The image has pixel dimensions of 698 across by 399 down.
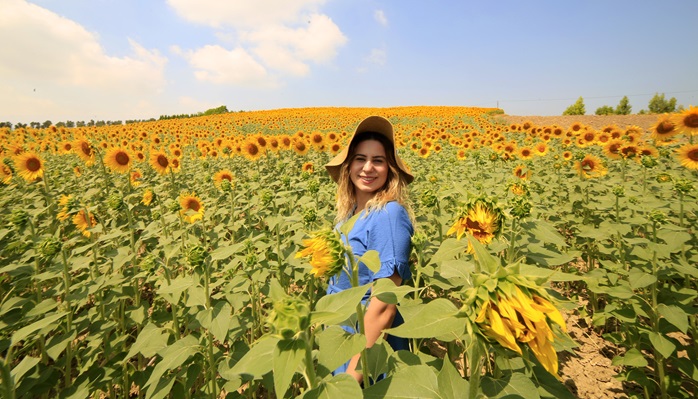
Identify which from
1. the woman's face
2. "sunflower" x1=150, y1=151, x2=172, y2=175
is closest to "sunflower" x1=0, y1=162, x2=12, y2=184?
"sunflower" x1=150, y1=151, x2=172, y2=175

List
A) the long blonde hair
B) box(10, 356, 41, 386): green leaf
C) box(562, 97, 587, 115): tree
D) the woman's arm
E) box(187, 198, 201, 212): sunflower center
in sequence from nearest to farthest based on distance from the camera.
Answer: box(10, 356, 41, 386): green leaf
the woman's arm
the long blonde hair
box(187, 198, 201, 212): sunflower center
box(562, 97, 587, 115): tree

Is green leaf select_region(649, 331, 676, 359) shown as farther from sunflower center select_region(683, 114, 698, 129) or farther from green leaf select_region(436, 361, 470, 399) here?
sunflower center select_region(683, 114, 698, 129)

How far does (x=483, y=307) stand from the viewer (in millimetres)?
652

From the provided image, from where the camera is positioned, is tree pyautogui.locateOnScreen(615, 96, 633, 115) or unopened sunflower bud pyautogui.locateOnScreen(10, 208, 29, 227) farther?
tree pyautogui.locateOnScreen(615, 96, 633, 115)

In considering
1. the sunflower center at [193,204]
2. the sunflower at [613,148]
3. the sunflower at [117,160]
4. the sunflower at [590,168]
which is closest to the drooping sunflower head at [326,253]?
the sunflower center at [193,204]

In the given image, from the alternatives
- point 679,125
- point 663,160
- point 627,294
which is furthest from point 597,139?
point 627,294

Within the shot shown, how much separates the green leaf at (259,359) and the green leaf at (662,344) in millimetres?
2598

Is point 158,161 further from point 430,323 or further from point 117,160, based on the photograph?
point 430,323

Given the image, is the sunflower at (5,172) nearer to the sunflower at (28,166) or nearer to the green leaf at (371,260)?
the sunflower at (28,166)

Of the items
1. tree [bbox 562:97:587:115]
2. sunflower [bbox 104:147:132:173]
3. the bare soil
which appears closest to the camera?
sunflower [bbox 104:147:132:173]

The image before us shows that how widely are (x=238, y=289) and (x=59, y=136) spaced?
17019 mm

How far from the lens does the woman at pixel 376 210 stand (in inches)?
63.1

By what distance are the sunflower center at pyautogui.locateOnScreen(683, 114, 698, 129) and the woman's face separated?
19.4 ft

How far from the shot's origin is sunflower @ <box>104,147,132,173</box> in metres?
4.82
